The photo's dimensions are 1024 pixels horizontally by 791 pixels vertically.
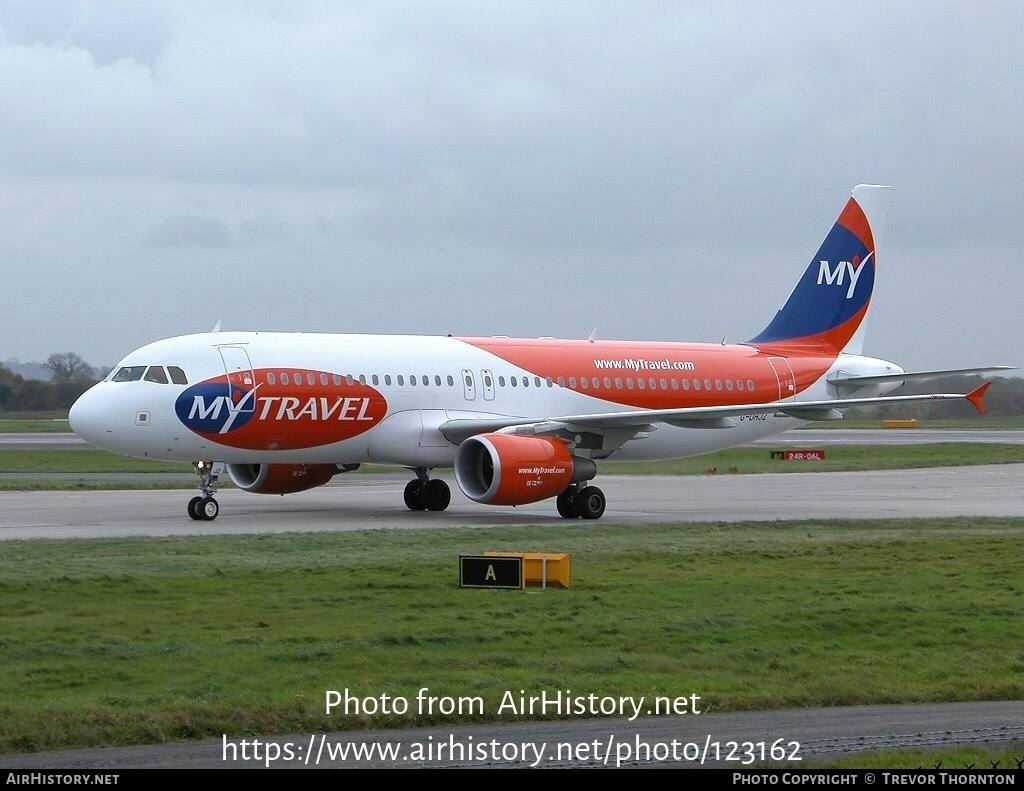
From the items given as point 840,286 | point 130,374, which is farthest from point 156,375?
point 840,286

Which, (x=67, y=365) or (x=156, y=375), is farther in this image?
(x=67, y=365)

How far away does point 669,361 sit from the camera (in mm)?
38031

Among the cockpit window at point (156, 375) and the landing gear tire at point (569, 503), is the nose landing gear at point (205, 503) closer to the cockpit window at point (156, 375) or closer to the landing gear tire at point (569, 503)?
the cockpit window at point (156, 375)

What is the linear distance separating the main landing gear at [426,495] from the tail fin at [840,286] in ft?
38.3

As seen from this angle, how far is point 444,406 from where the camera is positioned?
33.6 meters

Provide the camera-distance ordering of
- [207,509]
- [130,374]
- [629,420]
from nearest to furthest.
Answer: [207,509] → [130,374] → [629,420]

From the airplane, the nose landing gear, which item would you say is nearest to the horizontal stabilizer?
the airplane

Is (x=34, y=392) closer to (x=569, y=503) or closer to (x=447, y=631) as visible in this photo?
(x=569, y=503)

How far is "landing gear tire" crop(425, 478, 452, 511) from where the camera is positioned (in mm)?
34531

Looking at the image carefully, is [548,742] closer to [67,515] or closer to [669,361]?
[67,515]

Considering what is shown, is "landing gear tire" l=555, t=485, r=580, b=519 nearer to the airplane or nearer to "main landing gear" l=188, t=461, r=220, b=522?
the airplane

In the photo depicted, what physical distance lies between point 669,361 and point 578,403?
129 inches

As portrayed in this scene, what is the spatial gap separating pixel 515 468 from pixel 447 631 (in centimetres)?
1484

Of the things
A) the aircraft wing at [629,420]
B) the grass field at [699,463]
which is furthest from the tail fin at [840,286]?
the aircraft wing at [629,420]
